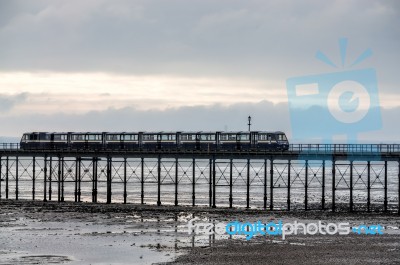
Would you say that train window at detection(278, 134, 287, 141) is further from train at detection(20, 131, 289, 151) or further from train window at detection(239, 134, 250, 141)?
train window at detection(239, 134, 250, 141)

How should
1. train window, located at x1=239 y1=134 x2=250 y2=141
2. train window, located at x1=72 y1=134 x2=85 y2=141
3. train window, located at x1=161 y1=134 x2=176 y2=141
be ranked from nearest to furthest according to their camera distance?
train window, located at x1=239 y1=134 x2=250 y2=141 < train window, located at x1=161 y1=134 x2=176 y2=141 < train window, located at x1=72 y1=134 x2=85 y2=141

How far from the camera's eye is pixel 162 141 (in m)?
88.9

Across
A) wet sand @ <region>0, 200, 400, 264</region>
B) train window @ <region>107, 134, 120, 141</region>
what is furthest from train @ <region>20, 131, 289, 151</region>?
wet sand @ <region>0, 200, 400, 264</region>

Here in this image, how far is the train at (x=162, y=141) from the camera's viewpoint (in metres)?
84.0

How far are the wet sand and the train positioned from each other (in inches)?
629

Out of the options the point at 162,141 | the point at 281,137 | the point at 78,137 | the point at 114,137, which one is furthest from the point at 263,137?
the point at 78,137

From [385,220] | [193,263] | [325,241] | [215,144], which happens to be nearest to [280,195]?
[215,144]

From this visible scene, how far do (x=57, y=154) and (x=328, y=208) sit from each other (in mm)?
28765

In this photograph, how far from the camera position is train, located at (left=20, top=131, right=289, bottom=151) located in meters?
84.0

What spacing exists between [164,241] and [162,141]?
3937 centimetres

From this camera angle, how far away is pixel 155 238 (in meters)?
51.6

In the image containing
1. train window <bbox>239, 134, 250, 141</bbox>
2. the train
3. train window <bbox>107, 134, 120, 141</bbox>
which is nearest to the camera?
the train

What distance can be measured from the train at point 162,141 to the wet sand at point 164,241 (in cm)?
1598

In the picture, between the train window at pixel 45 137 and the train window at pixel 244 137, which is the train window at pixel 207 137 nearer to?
the train window at pixel 244 137
